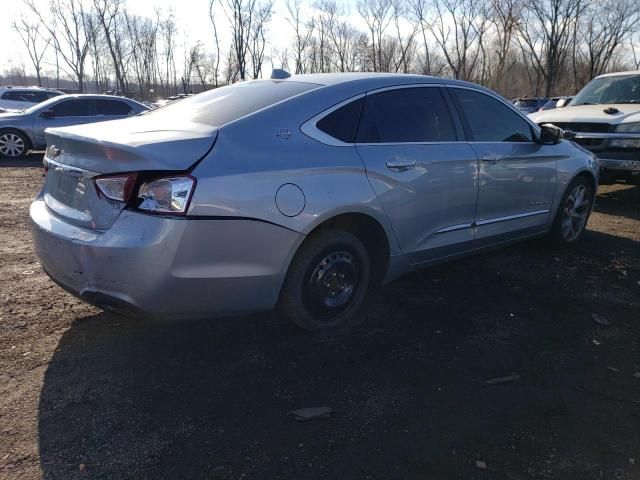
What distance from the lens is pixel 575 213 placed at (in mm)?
5523

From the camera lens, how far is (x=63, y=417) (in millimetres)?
2525

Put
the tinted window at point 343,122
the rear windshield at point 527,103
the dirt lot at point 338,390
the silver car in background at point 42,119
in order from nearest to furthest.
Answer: the dirt lot at point 338,390 < the tinted window at point 343,122 < the silver car in background at point 42,119 < the rear windshield at point 527,103

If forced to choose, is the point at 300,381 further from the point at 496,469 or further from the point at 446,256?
the point at 446,256

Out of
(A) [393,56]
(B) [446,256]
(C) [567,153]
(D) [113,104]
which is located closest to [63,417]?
(B) [446,256]

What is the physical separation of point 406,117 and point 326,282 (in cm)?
131

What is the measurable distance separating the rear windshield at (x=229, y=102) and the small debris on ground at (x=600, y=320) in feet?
8.38

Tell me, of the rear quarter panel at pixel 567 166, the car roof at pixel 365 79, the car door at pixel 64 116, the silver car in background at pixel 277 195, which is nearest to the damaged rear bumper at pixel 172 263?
the silver car in background at pixel 277 195

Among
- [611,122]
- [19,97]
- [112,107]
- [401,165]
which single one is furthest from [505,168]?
[19,97]

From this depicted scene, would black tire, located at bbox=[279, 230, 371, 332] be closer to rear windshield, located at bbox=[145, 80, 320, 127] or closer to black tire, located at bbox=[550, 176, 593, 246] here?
Answer: rear windshield, located at bbox=[145, 80, 320, 127]

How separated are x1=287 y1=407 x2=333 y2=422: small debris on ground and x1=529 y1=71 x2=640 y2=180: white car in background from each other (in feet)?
20.1

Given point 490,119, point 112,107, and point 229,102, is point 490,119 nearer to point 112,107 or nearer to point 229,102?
Answer: point 229,102

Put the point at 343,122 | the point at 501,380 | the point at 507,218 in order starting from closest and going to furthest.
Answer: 1. the point at 501,380
2. the point at 343,122
3. the point at 507,218

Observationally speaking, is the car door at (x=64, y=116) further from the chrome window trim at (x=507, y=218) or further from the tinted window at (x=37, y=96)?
the chrome window trim at (x=507, y=218)

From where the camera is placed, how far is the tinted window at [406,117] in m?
3.45
